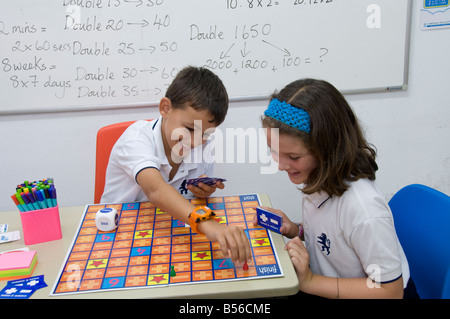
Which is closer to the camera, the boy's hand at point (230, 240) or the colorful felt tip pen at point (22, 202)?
the boy's hand at point (230, 240)

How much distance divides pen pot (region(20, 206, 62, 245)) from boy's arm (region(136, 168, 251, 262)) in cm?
26

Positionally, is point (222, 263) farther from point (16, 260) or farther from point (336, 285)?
point (16, 260)

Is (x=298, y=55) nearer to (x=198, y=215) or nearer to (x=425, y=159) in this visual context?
(x=425, y=159)

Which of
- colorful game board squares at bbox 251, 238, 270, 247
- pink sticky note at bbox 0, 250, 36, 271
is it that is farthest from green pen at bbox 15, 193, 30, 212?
colorful game board squares at bbox 251, 238, 270, 247

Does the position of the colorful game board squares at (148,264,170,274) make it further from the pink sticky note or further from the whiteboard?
the whiteboard

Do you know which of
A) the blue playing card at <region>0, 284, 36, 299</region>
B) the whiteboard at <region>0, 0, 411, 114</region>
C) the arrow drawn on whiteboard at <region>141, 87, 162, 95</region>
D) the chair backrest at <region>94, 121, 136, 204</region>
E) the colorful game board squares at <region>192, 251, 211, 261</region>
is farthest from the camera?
the arrow drawn on whiteboard at <region>141, 87, 162, 95</region>

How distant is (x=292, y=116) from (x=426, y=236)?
486 millimetres

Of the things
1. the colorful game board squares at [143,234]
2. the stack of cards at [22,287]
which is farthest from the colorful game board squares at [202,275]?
the stack of cards at [22,287]

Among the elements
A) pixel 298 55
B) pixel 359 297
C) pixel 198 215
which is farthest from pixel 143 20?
pixel 359 297

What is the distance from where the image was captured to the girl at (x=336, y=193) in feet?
2.79

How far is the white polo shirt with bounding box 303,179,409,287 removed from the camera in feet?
2.77

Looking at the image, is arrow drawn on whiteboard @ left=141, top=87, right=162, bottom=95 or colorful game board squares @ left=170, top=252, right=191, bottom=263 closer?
colorful game board squares @ left=170, top=252, right=191, bottom=263

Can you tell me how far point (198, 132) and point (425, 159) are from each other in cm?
154

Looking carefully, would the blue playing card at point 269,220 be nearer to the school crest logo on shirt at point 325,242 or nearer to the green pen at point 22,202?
the school crest logo on shirt at point 325,242
